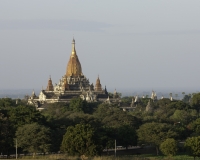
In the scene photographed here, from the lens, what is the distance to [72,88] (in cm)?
12925

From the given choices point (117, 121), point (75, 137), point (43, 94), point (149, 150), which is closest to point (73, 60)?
point (43, 94)

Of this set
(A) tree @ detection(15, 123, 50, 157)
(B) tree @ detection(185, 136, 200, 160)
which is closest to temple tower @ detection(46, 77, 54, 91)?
(A) tree @ detection(15, 123, 50, 157)

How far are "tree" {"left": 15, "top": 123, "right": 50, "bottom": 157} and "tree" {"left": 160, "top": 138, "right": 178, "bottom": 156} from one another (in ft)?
28.9

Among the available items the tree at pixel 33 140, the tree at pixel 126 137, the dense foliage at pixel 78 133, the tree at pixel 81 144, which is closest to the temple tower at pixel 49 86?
the dense foliage at pixel 78 133

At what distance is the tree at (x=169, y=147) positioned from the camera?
5638cm

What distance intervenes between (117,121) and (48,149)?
20.8 m

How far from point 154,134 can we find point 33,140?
1186 cm

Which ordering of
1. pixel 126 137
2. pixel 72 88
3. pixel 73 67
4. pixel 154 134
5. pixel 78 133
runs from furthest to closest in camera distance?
1. pixel 73 67
2. pixel 72 88
3. pixel 154 134
4. pixel 126 137
5. pixel 78 133

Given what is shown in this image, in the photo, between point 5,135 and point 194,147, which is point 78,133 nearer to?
point 5,135

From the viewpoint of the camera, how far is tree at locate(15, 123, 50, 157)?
2121 inches

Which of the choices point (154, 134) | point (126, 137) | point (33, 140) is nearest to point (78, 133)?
point (33, 140)

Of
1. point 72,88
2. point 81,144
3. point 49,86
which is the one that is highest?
point 49,86

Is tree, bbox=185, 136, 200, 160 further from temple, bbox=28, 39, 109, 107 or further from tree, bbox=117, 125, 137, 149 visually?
temple, bbox=28, 39, 109, 107

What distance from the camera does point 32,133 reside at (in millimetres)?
54062
